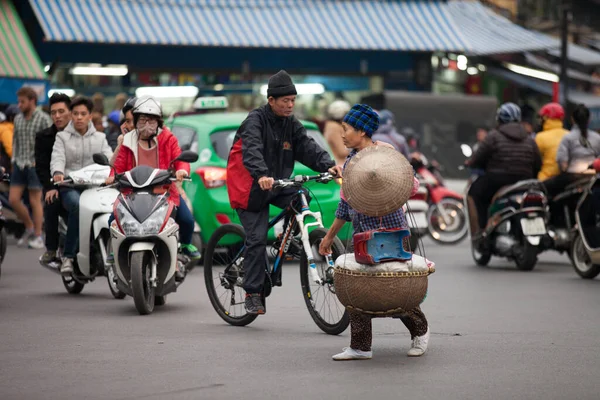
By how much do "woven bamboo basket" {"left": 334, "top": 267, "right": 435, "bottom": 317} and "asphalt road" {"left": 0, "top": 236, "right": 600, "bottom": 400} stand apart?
0.33 meters

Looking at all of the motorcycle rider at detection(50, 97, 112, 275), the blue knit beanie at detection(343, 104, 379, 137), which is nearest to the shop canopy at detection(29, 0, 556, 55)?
the motorcycle rider at detection(50, 97, 112, 275)

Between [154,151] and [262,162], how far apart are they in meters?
2.00

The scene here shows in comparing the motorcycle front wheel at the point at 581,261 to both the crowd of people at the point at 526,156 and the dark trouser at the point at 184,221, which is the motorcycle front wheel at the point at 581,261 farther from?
the dark trouser at the point at 184,221

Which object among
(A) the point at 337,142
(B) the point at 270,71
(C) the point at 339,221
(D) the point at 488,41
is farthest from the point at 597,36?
(C) the point at 339,221

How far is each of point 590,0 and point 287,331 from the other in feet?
133

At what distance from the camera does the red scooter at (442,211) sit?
18625 millimetres

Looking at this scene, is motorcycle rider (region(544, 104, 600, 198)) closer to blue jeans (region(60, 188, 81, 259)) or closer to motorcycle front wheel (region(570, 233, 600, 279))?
motorcycle front wheel (region(570, 233, 600, 279))

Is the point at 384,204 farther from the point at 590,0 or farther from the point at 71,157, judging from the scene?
the point at 590,0

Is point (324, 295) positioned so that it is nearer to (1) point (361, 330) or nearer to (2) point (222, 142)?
(1) point (361, 330)

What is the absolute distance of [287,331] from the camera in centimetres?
953

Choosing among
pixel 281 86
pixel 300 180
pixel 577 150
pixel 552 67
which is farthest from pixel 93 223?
pixel 552 67

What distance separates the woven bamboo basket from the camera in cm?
781

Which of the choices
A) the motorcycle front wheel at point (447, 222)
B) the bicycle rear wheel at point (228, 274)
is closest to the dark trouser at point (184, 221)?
the bicycle rear wheel at point (228, 274)

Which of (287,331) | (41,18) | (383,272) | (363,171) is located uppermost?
(41,18)
